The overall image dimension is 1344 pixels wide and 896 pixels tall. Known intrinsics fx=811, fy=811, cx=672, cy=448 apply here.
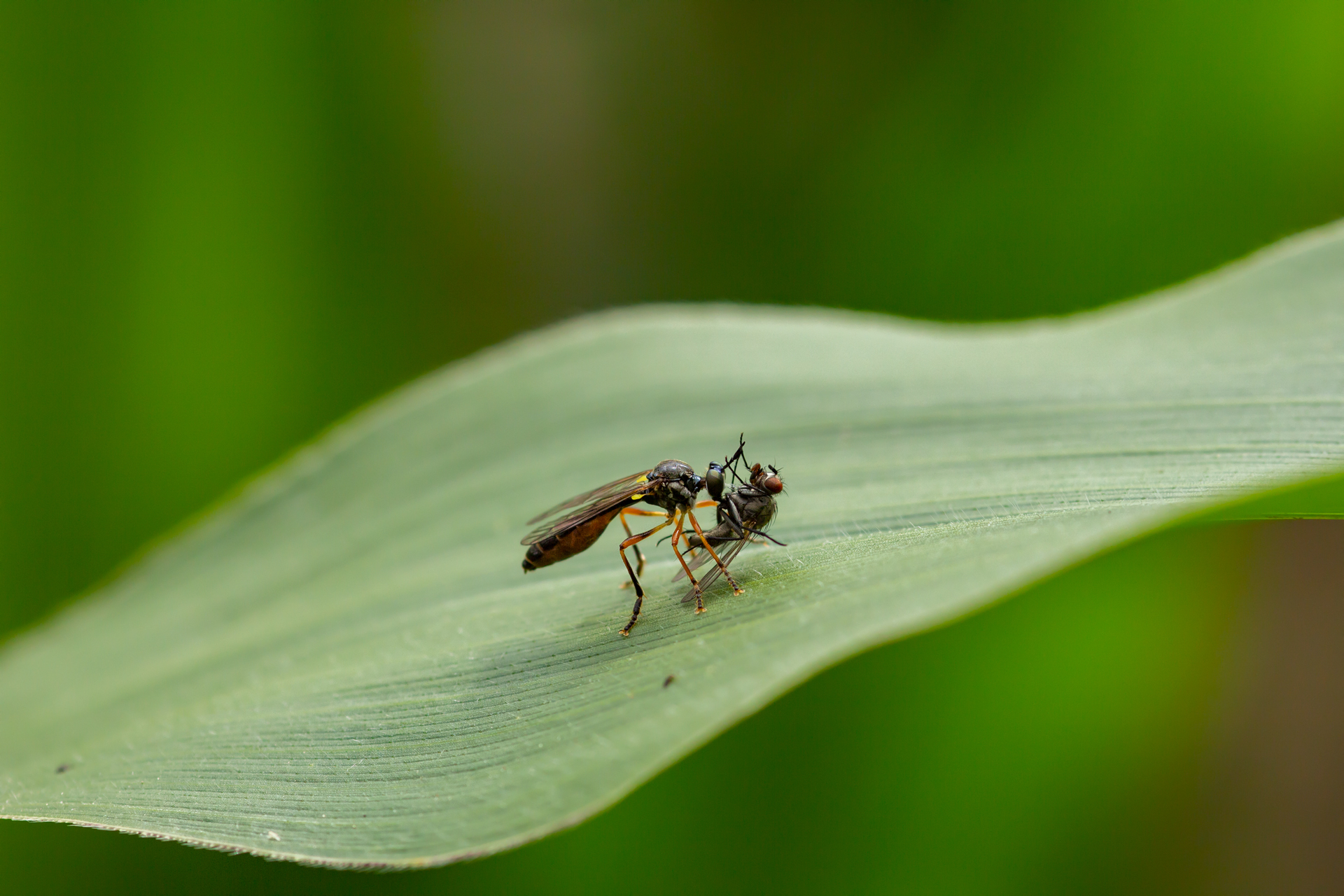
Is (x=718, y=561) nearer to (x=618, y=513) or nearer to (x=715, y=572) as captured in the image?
(x=715, y=572)

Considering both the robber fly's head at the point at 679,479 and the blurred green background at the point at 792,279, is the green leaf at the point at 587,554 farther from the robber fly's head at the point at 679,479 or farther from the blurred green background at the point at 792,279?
the blurred green background at the point at 792,279

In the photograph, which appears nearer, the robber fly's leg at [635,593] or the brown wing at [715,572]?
the robber fly's leg at [635,593]

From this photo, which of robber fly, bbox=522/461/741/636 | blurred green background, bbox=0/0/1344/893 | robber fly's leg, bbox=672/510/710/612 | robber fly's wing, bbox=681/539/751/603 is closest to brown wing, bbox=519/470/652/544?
robber fly, bbox=522/461/741/636

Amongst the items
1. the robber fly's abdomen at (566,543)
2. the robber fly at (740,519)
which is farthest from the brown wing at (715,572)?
the robber fly's abdomen at (566,543)

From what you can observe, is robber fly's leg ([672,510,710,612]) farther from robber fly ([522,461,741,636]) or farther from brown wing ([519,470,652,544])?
brown wing ([519,470,652,544])

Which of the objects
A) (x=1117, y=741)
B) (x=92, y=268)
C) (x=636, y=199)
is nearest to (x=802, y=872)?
(x=1117, y=741)
